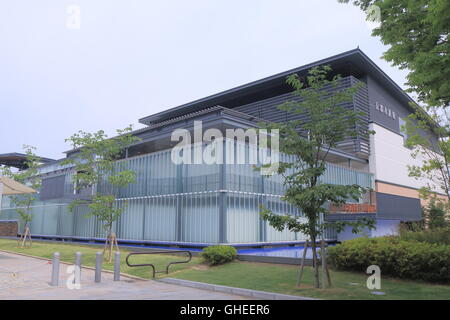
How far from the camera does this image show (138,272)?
1348 cm

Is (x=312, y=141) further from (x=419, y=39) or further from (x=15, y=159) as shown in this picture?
(x=15, y=159)

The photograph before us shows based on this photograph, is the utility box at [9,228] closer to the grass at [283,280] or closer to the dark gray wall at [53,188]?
the dark gray wall at [53,188]

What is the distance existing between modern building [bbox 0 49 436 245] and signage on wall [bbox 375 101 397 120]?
0.33 ft

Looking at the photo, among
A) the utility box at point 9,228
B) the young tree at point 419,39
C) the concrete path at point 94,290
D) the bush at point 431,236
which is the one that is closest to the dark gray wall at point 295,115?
the bush at point 431,236

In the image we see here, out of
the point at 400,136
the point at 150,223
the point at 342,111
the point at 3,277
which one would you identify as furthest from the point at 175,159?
the point at 400,136

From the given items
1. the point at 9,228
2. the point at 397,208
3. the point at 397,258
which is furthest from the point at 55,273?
the point at 9,228

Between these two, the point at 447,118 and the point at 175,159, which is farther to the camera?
the point at 175,159

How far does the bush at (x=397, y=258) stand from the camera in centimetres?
1000

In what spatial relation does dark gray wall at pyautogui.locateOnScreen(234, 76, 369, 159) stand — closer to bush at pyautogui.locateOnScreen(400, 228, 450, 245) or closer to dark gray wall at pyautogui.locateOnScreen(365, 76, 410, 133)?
dark gray wall at pyautogui.locateOnScreen(365, 76, 410, 133)

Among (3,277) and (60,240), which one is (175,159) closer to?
(3,277)

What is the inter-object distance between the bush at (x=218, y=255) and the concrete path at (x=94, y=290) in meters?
3.26

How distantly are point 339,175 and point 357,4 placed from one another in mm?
17677

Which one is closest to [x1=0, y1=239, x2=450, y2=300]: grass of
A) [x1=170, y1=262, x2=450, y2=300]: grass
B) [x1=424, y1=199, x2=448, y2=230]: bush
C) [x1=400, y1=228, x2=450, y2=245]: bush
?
[x1=170, y1=262, x2=450, y2=300]: grass
